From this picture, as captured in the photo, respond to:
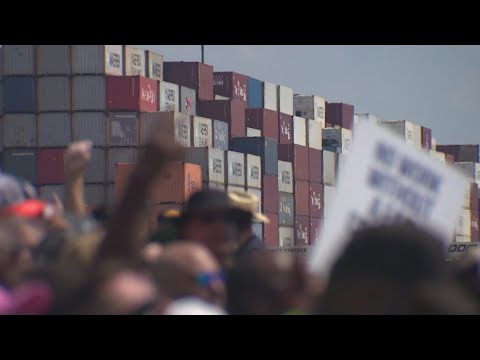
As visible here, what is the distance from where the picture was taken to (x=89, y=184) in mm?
68062

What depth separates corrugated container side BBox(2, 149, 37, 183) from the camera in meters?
66.3

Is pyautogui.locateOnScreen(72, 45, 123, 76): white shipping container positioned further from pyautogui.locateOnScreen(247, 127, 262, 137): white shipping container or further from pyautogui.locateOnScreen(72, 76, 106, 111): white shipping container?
pyautogui.locateOnScreen(247, 127, 262, 137): white shipping container

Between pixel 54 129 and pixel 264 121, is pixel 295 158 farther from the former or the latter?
pixel 54 129

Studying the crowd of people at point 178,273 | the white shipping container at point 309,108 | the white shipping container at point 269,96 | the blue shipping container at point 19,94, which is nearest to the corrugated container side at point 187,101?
the blue shipping container at point 19,94

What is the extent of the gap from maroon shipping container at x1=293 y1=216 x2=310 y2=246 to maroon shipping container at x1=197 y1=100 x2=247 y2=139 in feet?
18.6

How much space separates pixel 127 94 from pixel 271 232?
13.4m

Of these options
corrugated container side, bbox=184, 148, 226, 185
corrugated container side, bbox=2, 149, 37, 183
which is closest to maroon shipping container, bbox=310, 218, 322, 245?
corrugated container side, bbox=184, 148, 226, 185

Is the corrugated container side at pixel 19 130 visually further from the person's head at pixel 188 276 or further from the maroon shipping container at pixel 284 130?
the person's head at pixel 188 276

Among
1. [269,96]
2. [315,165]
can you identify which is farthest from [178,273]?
[269,96]

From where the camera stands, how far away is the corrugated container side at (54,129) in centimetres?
6718

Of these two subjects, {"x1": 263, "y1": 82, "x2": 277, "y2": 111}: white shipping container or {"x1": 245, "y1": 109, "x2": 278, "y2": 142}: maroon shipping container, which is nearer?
{"x1": 245, "y1": 109, "x2": 278, "y2": 142}: maroon shipping container

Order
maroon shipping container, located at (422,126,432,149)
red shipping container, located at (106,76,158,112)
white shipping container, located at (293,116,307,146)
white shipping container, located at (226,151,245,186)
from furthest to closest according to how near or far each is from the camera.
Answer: maroon shipping container, located at (422,126,432,149), white shipping container, located at (293,116,307,146), white shipping container, located at (226,151,245,186), red shipping container, located at (106,76,158,112)
